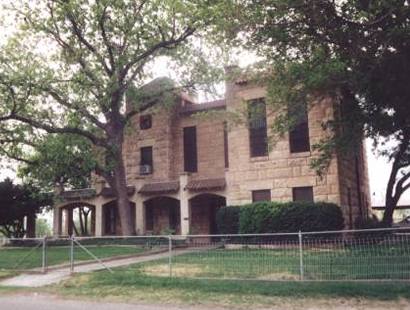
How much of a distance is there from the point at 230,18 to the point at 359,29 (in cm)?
363

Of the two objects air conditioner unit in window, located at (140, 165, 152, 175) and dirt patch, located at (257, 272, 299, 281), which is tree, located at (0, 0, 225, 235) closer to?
air conditioner unit in window, located at (140, 165, 152, 175)

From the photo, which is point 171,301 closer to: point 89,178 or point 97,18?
point 97,18

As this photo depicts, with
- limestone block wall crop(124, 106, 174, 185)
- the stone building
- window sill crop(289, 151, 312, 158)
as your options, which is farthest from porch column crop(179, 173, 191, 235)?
window sill crop(289, 151, 312, 158)

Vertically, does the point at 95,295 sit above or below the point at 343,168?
below

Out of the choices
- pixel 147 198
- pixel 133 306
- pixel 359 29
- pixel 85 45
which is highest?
pixel 85 45

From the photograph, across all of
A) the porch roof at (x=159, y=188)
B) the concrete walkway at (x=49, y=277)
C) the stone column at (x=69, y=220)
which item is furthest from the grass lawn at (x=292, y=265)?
the stone column at (x=69, y=220)

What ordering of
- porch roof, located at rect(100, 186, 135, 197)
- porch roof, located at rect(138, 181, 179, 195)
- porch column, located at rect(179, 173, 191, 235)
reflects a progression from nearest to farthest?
porch column, located at rect(179, 173, 191, 235)
porch roof, located at rect(138, 181, 179, 195)
porch roof, located at rect(100, 186, 135, 197)

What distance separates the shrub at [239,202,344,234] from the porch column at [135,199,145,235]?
870 centimetres

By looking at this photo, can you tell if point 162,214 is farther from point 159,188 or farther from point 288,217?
point 288,217

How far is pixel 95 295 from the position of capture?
1110 centimetres

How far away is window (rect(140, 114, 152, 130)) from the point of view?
3219 centimetres

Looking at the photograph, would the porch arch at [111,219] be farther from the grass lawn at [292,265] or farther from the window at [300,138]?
the grass lawn at [292,265]

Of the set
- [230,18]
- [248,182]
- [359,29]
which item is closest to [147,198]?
[248,182]

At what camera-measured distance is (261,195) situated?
81.7ft
